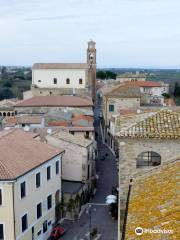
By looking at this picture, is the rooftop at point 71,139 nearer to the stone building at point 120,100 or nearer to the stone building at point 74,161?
the stone building at point 74,161

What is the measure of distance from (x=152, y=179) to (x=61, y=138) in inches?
897

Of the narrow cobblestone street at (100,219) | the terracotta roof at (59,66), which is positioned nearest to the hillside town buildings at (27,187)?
the narrow cobblestone street at (100,219)

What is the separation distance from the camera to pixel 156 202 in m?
10.5

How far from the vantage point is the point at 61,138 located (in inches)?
1388

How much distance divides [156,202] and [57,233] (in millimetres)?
18635

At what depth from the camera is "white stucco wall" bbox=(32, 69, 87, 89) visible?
7881 centimetres

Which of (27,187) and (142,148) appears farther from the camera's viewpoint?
(27,187)

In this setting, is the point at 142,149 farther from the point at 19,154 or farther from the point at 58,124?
the point at 58,124

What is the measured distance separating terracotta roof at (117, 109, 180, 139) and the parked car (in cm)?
1210

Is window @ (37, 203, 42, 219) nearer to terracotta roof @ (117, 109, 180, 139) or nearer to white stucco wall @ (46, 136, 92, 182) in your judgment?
white stucco wall @ (46, 136, 92, 182)

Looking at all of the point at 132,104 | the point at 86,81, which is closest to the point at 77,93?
the point at 86,81

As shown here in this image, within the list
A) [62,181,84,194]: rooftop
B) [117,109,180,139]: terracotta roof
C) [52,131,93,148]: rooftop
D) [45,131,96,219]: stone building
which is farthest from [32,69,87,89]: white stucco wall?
[117,109,180,139]: terracotta roof

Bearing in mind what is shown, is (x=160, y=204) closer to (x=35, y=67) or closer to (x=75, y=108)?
(x=75, y=108)

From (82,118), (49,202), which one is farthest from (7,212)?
(82,118)
